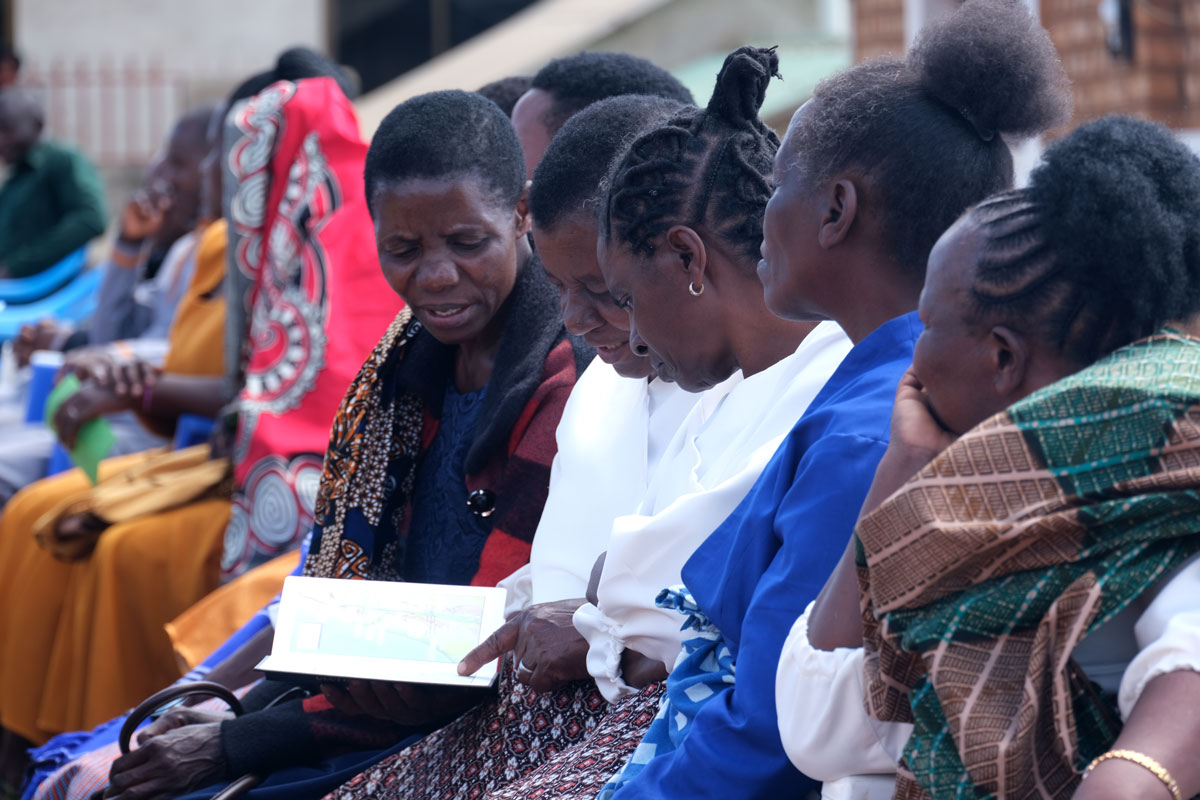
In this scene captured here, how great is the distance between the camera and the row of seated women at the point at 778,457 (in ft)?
4.75

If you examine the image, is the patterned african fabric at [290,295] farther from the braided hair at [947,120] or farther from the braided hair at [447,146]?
the braided hair at [947,120]

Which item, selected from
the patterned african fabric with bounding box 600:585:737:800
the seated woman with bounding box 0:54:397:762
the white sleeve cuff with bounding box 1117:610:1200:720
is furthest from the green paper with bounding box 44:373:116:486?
the white sleeve cuff with bounding box 1117:610:1200:720

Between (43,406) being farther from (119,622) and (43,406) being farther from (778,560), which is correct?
(778,560)

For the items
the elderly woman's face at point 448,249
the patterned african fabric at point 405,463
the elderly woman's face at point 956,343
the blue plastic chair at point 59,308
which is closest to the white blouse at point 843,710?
the elderly woman's face at point 956,343

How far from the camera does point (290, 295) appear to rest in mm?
4328

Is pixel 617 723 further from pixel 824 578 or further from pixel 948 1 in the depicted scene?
pixel 948 1

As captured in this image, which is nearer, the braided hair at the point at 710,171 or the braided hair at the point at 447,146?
the braided hair at the point at 710,171

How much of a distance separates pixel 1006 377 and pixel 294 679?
5.12ft

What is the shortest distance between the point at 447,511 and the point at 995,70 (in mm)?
1671

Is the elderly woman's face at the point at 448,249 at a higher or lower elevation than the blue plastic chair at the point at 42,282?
higher

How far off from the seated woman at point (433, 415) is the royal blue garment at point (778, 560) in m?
1.08

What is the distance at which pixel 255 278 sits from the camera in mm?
4469

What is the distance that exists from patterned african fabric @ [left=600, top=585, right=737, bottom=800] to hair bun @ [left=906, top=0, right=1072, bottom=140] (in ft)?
2.48

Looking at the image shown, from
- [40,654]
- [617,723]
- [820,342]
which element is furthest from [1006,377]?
[40,654]
